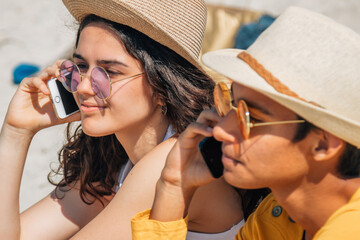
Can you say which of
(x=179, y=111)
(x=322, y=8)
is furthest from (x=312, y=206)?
(x=322, y=8)

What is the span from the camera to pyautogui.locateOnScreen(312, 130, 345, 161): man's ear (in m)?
1.58

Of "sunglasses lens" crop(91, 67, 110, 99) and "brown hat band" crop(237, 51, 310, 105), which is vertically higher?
"brown hat band" crop(237, 51, 310, 105)

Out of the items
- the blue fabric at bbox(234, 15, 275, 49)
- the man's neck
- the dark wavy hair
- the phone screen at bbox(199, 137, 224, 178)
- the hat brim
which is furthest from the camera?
the blue fabric at bbox(234, 15, 275, 49)

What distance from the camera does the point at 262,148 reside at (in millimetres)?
1619

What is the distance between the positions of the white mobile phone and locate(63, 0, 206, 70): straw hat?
0.50 metres

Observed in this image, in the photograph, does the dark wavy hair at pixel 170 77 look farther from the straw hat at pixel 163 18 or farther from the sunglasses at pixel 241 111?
the sunglasses at pixel 241 111

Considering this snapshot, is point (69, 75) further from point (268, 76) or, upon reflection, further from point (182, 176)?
point (268, 76)

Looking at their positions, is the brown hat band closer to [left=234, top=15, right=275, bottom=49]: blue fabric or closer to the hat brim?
the hat brim

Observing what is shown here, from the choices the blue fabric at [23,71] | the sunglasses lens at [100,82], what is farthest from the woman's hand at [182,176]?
the blue fabric at [23,71]

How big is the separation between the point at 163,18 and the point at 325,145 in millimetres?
1114

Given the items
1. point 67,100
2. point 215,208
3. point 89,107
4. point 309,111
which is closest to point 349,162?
point 309,111

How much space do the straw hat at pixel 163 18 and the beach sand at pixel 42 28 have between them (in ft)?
9.51

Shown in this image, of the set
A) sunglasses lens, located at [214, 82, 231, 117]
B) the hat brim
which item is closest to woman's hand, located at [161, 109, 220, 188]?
sunglasses lens, located at [214, 82, 231, 117]

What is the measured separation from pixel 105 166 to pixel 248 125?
5.36ft
